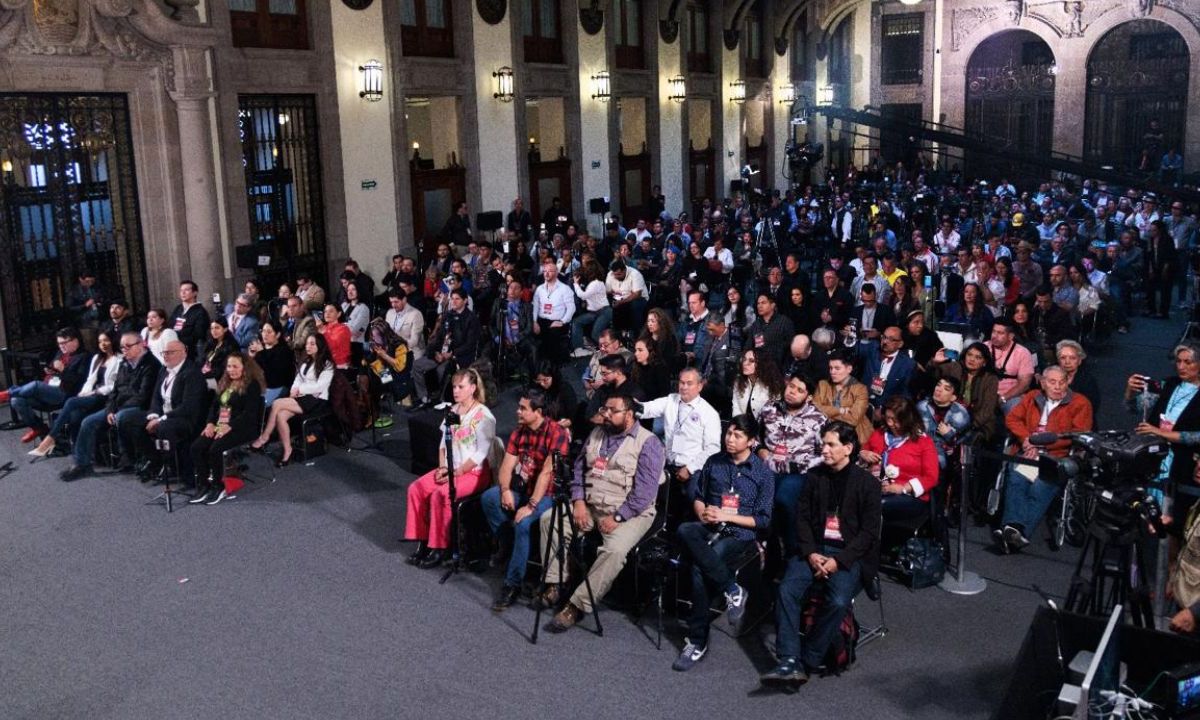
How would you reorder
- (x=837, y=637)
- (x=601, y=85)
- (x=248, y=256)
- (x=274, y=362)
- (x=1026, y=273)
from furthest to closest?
(x=601, y=85) < (x=248, y=256) < (x=1026, y=273) < (x=274, y=362) < (x=837, y=637)

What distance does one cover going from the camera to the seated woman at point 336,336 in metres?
11.5

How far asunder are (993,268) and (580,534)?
905cm

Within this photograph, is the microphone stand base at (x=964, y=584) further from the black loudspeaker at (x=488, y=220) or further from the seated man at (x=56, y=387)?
the black loudspeaker at (x=488, y=220)

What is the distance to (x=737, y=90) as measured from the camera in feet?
98.4

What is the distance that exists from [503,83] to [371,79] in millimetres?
3511

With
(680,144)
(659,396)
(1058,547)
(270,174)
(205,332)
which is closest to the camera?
(1058,547)

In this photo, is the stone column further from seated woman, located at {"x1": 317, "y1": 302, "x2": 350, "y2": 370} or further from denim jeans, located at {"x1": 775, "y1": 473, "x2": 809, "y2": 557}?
denim jeans, located at {"x1": 775, "y1": 473, "x2": 809, "y2": 557}

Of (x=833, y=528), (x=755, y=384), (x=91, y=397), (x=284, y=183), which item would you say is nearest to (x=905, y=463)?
(x=833, y=528)

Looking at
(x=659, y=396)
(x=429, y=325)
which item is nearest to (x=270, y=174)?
(x=429, y=325)

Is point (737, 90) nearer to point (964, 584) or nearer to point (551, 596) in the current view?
point (964, 584)

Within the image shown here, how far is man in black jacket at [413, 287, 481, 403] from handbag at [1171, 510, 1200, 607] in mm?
7748

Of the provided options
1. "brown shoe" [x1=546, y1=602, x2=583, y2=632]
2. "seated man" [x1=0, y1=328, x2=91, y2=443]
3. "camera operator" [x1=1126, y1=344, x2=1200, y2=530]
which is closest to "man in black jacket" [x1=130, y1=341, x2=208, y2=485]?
"seated man" [x1=0, y1=328, x2=91, y2=443]

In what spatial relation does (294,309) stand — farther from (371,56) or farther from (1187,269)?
(1187,269)

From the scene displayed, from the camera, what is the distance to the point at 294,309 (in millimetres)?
12289
